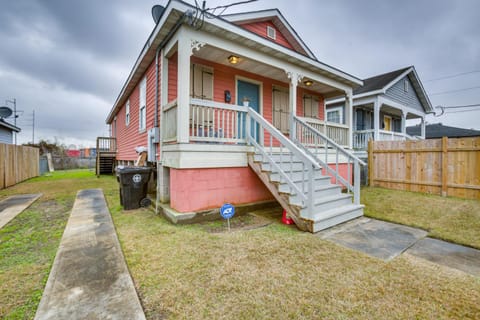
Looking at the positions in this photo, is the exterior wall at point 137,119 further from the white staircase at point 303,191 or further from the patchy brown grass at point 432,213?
the patchy brown grass at point 432,213

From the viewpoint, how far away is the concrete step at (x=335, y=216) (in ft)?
11.4

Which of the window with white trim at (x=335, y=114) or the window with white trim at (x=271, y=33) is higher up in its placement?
the window with white trim at (x=271, y=33)

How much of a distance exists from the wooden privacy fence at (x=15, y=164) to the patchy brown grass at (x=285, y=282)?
9.15 metres

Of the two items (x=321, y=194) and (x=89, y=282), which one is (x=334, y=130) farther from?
(x=89, y=282)

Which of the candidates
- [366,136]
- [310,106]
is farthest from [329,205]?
[366,136]

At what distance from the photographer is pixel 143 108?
7.26m

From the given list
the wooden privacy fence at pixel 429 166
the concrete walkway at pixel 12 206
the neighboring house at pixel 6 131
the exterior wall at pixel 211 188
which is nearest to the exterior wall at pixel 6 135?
the neighboring house at pixel 6 131

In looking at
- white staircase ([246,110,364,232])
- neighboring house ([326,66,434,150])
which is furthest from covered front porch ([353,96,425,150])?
white staircase ([246,110,364,232])

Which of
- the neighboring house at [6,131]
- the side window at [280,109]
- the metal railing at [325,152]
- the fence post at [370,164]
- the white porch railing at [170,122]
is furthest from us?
the neighboring house at [6,131]

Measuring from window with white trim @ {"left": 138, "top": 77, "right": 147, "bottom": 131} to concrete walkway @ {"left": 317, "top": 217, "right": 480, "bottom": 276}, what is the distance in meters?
6.34

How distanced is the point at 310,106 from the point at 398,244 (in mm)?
6141

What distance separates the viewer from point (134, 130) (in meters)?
8.71

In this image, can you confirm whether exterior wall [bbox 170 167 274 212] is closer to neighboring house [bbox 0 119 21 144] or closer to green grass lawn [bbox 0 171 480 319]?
green grass lawn [bbox 0 171 480 319]

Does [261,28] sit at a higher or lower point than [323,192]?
higher
